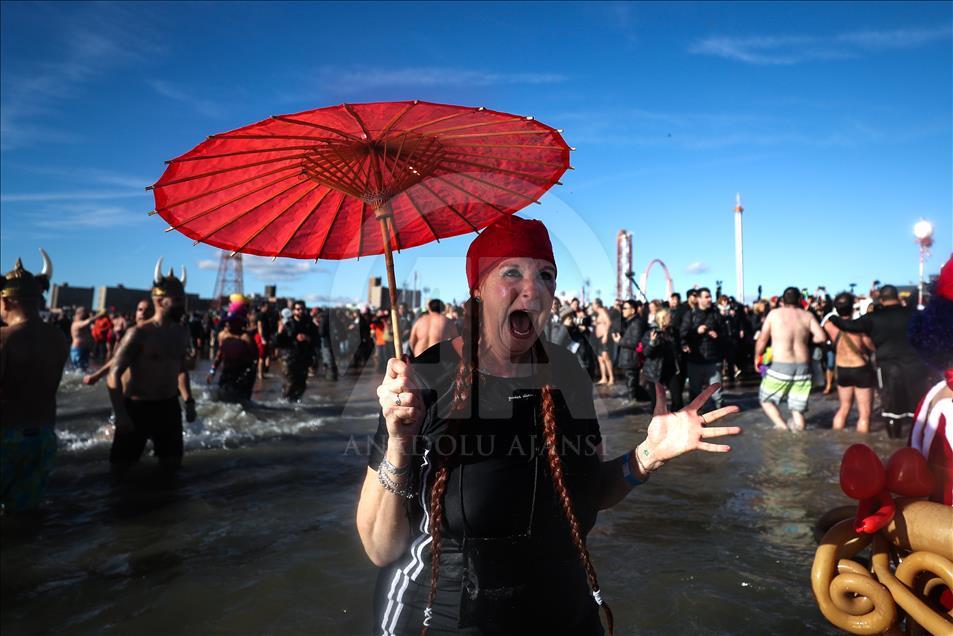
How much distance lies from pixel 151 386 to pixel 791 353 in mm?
8002

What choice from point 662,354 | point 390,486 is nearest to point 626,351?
point 662,354

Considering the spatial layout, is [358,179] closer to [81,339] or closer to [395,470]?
[395,470]

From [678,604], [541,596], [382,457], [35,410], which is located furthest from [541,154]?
[35,410]

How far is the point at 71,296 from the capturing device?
60.2 meters

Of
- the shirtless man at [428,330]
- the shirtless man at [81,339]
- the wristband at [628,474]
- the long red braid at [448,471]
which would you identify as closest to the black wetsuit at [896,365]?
the shirtless man at [428,330]

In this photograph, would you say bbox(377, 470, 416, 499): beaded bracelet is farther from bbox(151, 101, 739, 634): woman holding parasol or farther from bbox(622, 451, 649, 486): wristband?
bbox(622, 451, 649, 486): wristband

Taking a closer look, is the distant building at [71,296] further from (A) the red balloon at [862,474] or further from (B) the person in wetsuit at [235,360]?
(A) the red balloon at [862,474]

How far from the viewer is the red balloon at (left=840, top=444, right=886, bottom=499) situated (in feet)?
6.74

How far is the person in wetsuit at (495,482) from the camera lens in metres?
1.79

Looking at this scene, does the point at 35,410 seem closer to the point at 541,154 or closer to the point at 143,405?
the point at 143,405

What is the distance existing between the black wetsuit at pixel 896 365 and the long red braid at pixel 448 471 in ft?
26.4

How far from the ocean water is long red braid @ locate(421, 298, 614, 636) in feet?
3.15

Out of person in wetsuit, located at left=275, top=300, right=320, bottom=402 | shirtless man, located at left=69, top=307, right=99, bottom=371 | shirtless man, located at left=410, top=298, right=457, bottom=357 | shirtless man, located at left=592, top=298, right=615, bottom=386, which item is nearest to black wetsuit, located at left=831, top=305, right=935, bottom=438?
shirtless man, located at left=410, top=298, right=457, bottom=357

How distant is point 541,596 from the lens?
5.98ft
